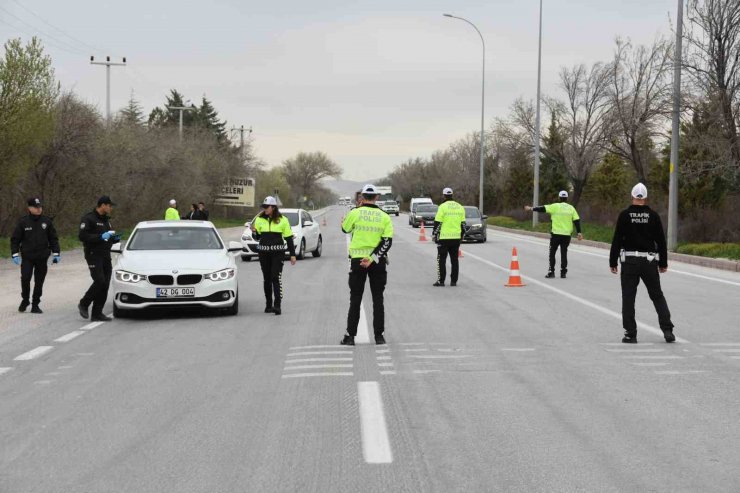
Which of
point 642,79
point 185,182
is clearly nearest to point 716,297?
point 642,79

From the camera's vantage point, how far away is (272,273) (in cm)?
1342

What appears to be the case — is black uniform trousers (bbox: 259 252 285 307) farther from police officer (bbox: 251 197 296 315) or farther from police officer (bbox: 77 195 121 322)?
police officer (bbox: 77 195 121 322)

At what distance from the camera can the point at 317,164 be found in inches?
6629

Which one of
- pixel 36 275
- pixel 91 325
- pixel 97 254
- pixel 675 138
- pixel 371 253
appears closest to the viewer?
pixel 371 253

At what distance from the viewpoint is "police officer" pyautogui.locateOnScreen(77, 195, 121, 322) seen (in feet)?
40.9

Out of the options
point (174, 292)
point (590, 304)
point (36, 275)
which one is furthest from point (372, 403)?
point (36, 275)

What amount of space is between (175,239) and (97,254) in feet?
5.06

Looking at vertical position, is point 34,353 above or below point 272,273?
below

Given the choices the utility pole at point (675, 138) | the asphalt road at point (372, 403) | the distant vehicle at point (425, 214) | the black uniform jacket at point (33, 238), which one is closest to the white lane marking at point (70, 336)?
the asphalt road at point (372, 403)

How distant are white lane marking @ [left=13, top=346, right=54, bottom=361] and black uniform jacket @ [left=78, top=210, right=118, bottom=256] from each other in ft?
9.40

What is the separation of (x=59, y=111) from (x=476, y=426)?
2987 centimetres

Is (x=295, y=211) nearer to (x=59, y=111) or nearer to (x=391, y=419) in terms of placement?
(x=59, y=111)

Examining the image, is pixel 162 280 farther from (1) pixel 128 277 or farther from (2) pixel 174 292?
(1) pixel 128 277

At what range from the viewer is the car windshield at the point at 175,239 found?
13695 millimetres
